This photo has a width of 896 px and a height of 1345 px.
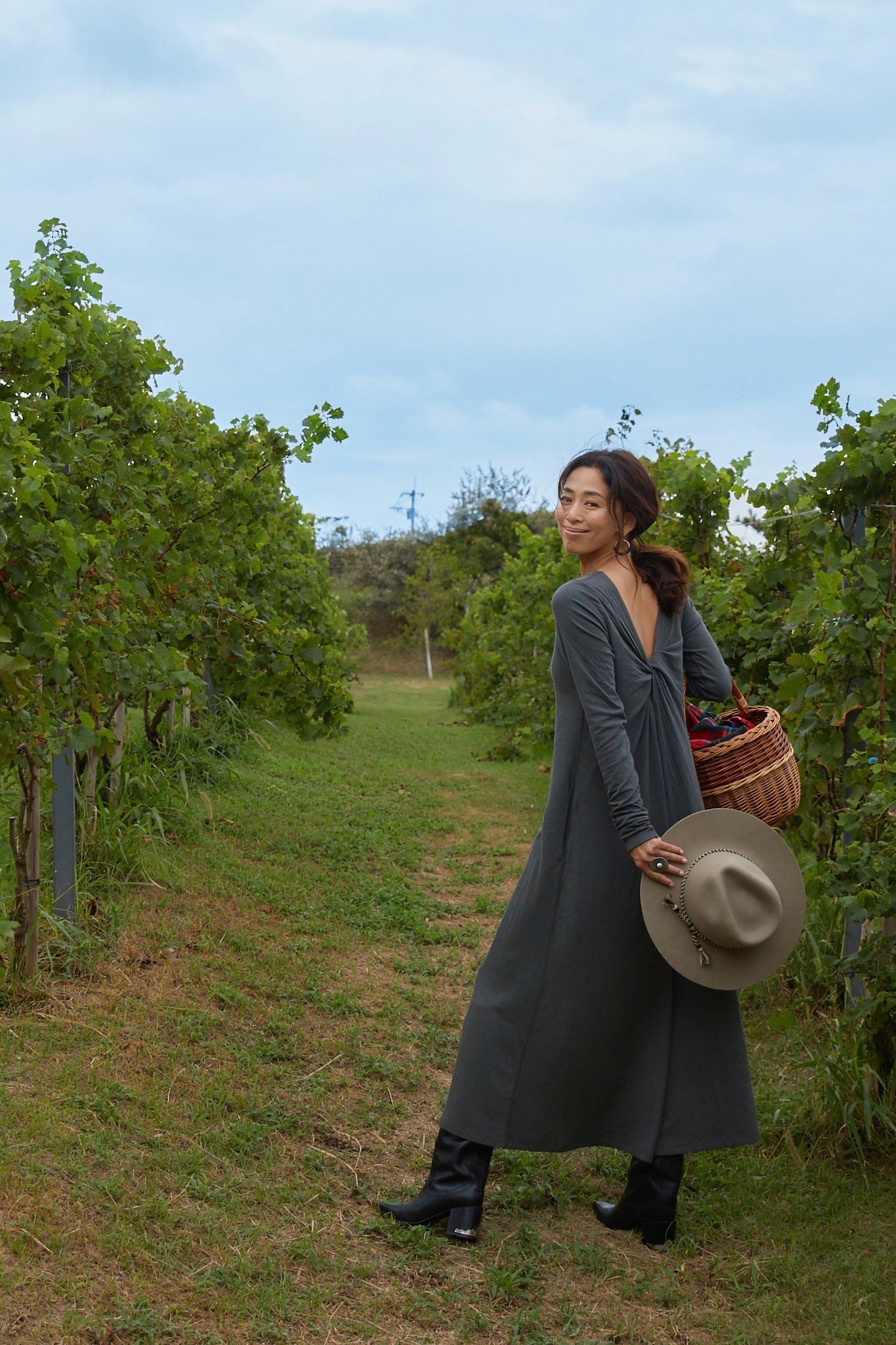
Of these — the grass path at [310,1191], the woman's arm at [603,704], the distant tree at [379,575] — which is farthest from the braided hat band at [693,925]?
the distant tree at [379,575]

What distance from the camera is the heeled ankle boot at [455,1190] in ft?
9.84

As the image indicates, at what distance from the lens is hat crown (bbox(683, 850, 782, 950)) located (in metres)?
2.75

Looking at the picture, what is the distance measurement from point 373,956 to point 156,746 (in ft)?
9.15

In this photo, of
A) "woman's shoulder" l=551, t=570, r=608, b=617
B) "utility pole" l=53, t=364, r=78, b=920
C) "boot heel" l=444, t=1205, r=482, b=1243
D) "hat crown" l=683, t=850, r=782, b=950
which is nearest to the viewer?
"hat crown" l=683, t=850, r=782, b=950

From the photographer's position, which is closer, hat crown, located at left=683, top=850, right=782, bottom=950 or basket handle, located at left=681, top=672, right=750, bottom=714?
hat crown, located at left=683, top=850, right=782, bottom=950

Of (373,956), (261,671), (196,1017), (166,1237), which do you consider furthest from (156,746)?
(166,1237)

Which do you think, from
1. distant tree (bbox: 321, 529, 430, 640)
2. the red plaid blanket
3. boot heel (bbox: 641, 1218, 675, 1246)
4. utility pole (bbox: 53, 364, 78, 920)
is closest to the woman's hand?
the red plaid blanket

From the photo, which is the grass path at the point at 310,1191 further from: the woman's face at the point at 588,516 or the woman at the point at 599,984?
the woman's face at the point at 588,516

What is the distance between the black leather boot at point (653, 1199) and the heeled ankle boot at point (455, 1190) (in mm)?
368

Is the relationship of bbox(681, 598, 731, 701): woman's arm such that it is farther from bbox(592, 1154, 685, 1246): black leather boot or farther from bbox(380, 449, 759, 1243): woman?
bbox(592, 1154, 685, 1246): black leather boot

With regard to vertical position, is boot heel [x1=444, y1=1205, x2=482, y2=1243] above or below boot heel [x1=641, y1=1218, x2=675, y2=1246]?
above

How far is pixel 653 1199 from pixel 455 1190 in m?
0.49

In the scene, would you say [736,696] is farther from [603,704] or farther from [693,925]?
[693,925]

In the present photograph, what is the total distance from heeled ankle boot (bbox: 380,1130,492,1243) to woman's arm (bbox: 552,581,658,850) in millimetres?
894
